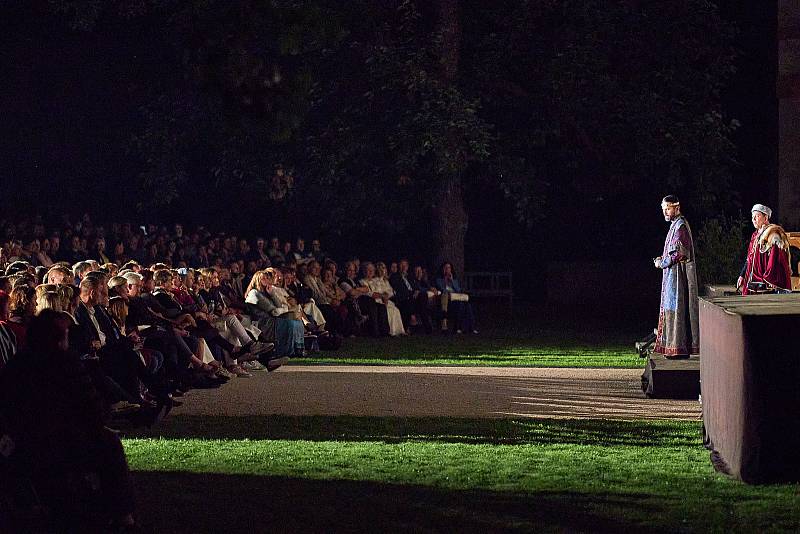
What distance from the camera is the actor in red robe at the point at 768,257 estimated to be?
1734 centimetres

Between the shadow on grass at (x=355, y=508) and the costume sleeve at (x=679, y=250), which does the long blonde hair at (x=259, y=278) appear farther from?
the shadow on grass at (x=355, y=508)

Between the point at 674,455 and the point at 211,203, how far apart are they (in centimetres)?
2572

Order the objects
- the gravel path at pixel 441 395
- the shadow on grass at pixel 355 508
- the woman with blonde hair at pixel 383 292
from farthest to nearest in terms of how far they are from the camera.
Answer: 1. the woman with blonde hair at pixel 383 292
2. the gravel path at pixel 441 395
3. the shadow on grass at pixel 355 508

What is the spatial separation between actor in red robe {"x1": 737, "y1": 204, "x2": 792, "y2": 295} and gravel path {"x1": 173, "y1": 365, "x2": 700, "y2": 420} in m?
1.88

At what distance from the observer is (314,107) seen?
32844 mm

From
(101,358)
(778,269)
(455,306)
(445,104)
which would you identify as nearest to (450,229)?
(445,104)

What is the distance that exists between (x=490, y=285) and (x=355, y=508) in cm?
2900

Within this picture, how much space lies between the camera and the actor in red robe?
56.9ft

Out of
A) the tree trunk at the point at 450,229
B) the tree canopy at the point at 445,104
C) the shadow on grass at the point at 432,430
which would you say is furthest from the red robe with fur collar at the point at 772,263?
the tree trunk at the point at 450,229

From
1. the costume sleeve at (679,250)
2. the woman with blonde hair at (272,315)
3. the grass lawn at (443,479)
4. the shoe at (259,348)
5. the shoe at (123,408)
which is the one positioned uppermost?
the costume sleeve at (679,250)

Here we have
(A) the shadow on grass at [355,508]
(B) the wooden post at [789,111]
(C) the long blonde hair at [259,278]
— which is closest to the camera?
(A) the shadow on grass at [355,508]

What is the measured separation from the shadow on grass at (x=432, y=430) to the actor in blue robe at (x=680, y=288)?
9.93 ft

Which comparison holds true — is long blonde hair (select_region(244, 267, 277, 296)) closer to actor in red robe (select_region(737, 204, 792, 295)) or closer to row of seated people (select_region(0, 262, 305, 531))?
row of seated people (select_region(0, 262, 305, 531))

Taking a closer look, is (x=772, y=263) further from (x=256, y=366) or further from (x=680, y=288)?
(x=256, y=366)
